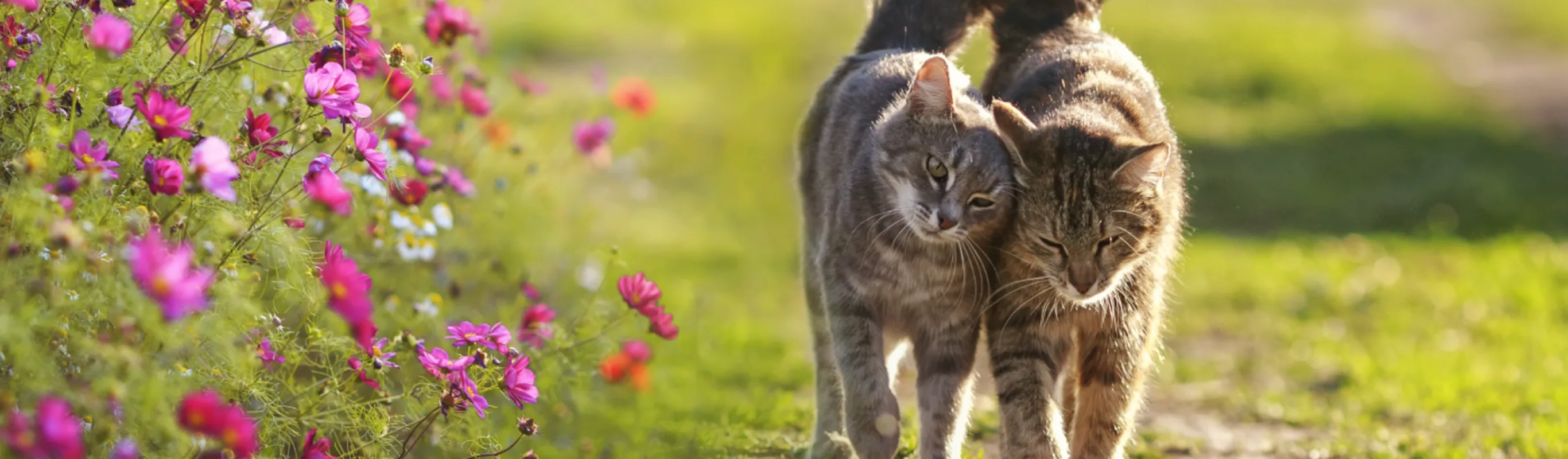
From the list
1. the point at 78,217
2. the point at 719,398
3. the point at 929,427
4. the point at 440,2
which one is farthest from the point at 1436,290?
the point at 78,217

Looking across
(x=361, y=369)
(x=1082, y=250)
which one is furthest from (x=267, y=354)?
(x=1082, y=250)

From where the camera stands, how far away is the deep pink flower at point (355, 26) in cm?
285

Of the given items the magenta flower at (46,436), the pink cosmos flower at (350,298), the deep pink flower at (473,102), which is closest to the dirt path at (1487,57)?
the deep pink flower at (473,102)

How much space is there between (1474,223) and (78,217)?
30.9ft

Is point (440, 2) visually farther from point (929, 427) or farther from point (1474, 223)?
point (1474, 223)

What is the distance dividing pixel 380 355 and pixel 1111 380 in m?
1.96

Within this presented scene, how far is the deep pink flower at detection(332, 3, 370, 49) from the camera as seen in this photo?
9.36 feet

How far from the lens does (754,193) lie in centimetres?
1076

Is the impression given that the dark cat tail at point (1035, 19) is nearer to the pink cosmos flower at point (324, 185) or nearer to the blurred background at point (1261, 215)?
the blurred background at point (1261, 215)

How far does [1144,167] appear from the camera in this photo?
3.36 m

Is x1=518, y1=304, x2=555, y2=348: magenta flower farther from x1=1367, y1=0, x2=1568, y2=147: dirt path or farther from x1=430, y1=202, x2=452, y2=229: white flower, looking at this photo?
x1=1367, y1=0, x2=1568, y2=147: dirt path

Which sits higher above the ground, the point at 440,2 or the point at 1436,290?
the point at 440,2

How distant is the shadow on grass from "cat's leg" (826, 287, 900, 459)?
603 centimetres

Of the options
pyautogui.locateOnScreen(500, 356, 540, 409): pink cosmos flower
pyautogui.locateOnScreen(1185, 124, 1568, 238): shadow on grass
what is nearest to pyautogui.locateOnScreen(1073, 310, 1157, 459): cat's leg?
pyautogui.locateOnScreen(500, 356, 540, 409): pink cosmos flower
